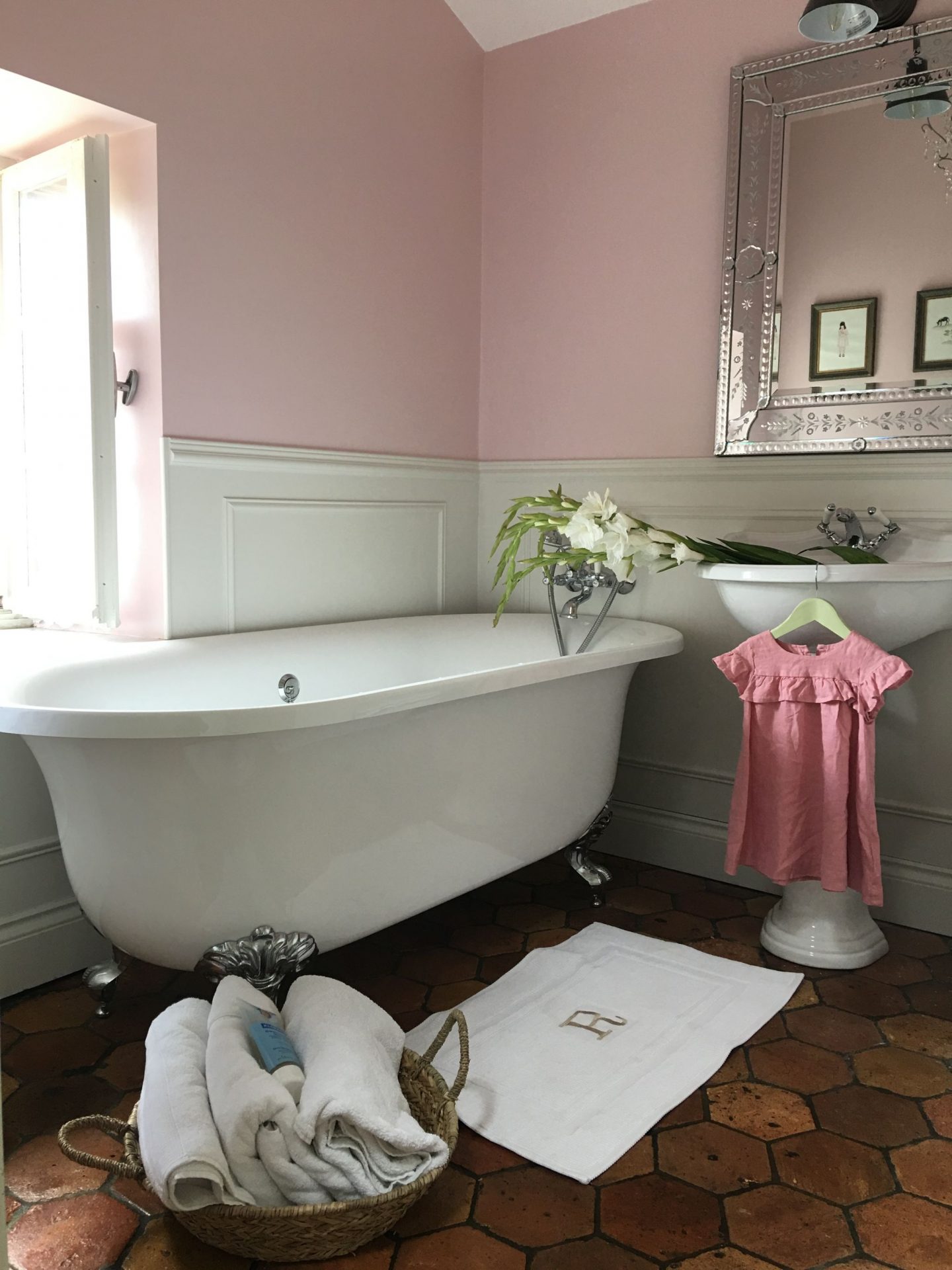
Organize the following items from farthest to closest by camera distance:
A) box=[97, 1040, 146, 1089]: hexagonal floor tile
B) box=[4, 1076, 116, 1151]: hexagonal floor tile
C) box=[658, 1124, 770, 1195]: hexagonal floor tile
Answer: box=[97, 1040, 146, 1089]: hexagonal floor tile, box=[4, 1076, 116, 1151]: hexagonal floor tile, box=[658, 1124, 770, 1195]: hexagonal floor tile

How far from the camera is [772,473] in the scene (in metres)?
2.70

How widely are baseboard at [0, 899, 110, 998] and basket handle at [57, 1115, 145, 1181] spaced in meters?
0.62

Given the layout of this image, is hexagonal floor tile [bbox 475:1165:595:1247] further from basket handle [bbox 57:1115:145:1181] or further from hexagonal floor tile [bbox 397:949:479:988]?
hexagonal floor tile [bbox 397:949:479:988]

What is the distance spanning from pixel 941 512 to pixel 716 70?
1.30 m

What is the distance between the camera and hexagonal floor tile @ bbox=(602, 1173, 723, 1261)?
1393 millimetres

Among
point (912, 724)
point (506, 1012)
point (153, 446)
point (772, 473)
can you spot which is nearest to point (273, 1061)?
point (506, 1012)

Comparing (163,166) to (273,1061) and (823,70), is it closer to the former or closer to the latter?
(823,70)

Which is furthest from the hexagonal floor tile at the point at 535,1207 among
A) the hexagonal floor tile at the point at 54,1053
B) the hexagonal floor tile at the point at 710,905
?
the hexagonal floor tile at the point at 710,905

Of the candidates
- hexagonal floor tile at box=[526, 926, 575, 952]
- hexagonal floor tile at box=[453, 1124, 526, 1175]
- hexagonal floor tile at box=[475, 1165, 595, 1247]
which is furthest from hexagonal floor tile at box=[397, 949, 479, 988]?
hexagonal floor tile at box=[475, 1165, 595, 1247]

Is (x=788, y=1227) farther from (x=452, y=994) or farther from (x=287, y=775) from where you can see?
(x=287, y=775)

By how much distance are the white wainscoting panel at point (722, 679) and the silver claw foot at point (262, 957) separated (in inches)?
53.8

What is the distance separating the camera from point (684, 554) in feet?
7.76

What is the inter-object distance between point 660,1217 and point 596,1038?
1.59ft

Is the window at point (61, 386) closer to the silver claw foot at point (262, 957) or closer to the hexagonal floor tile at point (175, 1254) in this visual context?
the silver claw foot at point (262, 957)
